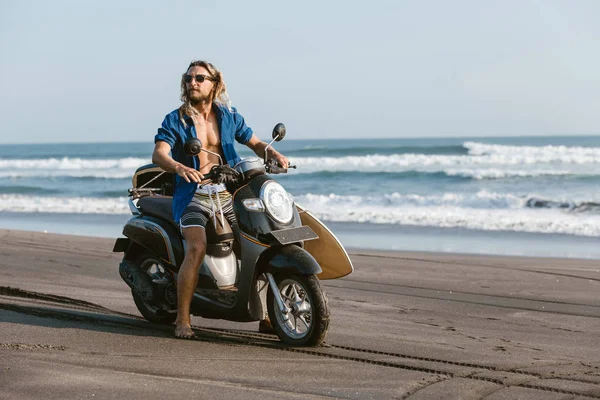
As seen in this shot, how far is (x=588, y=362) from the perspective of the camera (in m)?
4.89

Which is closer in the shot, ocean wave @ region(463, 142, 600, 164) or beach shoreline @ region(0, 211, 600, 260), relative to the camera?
beach shoreline @ region(0, 211, 600, 260)

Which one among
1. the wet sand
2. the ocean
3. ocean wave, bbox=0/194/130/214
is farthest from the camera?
ocean wave, bbox=0/194/130/214

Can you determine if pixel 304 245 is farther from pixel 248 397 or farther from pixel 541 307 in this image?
pixel 541 307

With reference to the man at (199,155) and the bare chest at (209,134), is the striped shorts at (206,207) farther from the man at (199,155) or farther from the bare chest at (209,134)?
the bare chest at (209,134)

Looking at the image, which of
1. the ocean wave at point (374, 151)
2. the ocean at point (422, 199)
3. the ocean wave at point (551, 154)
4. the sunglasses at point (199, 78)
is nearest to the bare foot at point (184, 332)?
the sunglasses at point (199, 78)

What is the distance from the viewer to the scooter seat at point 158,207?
18.9ft

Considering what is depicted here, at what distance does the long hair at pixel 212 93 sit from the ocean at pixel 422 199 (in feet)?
23.5

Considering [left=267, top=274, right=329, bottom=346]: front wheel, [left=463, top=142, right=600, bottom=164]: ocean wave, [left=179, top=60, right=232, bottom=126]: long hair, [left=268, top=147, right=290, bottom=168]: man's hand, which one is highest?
[left=179, top=60, right=232, bottom=126]: long hair

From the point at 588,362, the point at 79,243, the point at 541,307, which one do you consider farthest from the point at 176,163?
the point at 79,243

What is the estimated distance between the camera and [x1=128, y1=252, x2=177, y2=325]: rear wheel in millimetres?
5762

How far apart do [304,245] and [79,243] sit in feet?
23.2

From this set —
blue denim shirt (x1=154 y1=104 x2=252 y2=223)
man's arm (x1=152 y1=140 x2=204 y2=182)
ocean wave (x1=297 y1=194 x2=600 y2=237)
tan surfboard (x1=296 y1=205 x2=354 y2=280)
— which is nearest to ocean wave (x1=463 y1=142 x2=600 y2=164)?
ocean wave (x1=297 y1=194 x2=600 y2=237)

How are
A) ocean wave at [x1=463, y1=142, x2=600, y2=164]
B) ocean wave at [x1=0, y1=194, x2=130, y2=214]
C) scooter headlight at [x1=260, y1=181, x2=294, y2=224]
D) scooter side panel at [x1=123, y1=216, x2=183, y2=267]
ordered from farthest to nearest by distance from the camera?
1. ocean wave at [x1=463, y1=142, x2=600, y2=164]
2. ocean wave at [x1=0, y1=194, x2=130, y2=214]
3. scooter side panel at [x1=123, y1=216, x2=183, y2=267]
4. scooter headlight at [x1=260, y1=181, x2=294, y2=224]

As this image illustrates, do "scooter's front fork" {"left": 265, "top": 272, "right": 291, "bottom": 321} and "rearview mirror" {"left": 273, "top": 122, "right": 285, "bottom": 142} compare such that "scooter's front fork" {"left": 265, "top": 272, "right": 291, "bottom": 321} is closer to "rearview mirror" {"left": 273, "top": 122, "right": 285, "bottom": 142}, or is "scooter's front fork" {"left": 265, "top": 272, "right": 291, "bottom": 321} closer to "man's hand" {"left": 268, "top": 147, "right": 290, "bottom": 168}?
"man's hand" {"left": 268, "top": 147, "right": 290, "bottom": 168}
